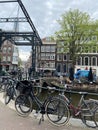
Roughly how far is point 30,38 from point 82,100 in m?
24.7

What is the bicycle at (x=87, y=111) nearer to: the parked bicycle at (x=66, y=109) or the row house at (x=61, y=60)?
the parked bicycle at (x=66, y=109)

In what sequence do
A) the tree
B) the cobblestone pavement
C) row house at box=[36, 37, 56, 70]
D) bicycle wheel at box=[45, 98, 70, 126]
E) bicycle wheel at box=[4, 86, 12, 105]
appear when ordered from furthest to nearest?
row house at box=[36, 37, 56, 70]
the tree
bicycle wheel at box=[4, 86, 12, 105]
bicycle wheel at box=[45, 98, 70, 126]
the cobblestone pavement

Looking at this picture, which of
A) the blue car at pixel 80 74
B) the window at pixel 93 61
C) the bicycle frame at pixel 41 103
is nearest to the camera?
the bicycle frame at pixel 41 103

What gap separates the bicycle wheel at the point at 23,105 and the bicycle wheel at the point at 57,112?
86 cm

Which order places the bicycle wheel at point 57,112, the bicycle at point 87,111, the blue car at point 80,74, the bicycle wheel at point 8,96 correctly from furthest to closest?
the blue car at point 80,74
the bicycle wheel at point 8,96
the bicycle wheel at point 57,112
the bicycle at point 87,111

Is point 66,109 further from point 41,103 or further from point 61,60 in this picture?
point 61,60

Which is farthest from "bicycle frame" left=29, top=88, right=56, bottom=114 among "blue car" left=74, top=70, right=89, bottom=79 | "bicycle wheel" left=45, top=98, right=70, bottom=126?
"blue car" left=74, top=70, right=89, bottom=79

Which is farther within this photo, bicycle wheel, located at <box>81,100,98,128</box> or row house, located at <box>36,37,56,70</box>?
row house, located at <box>36,37,56,70</box>

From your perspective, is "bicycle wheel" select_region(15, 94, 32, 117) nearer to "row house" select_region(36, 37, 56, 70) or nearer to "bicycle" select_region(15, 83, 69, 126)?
"bicycle" select_region(15, 83, 69, 126)

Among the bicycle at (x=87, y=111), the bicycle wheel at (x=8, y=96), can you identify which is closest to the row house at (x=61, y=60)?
the bicycle wheel at (x=8, y=96)

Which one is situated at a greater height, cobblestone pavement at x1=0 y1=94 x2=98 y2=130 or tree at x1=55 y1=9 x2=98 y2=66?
tree at x1=55 y1=9 x2=98 y2=66

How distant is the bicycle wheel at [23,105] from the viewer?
8253 millimetres

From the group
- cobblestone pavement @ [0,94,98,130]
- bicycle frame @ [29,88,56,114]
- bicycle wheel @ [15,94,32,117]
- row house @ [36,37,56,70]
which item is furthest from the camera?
row house @ [36,37,56,70]

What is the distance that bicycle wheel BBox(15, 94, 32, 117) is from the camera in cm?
825
